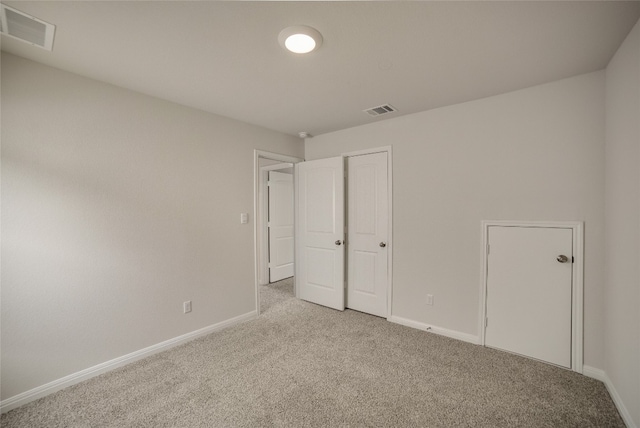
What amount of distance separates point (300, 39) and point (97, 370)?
9.78ft

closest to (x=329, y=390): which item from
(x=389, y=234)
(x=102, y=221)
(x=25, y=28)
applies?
(x=389, y=234)

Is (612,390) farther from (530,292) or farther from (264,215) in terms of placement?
(264,215)

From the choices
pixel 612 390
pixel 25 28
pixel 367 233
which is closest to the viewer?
pixel 25 28

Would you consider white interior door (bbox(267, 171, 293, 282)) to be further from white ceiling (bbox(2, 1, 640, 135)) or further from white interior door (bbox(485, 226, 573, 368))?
white interior door (bbox(485, 226, 573, 368))

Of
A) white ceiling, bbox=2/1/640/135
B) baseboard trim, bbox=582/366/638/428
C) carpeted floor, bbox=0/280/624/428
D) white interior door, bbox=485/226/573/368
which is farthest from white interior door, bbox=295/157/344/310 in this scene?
baseboard trim, bbox=582/366/638/428

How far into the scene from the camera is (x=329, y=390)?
6.52 feet

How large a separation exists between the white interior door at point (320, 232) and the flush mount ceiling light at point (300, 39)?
6.12 ft

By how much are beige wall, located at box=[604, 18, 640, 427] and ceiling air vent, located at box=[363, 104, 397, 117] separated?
1.65m

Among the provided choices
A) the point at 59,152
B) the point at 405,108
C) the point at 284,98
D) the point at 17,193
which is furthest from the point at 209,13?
the point at 405,108

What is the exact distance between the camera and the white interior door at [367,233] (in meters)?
3.31

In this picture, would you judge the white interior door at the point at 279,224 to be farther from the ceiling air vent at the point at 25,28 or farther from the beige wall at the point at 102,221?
the ceiling air vent at the point at 25,28

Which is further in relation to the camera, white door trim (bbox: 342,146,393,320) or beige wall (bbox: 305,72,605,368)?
white door trim (bbox: 342,146,393,320)

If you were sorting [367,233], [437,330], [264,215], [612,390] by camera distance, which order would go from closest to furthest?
[612,390] < [437,330] < [367,233] < [264,215]

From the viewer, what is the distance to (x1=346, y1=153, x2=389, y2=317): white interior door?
3.31m
